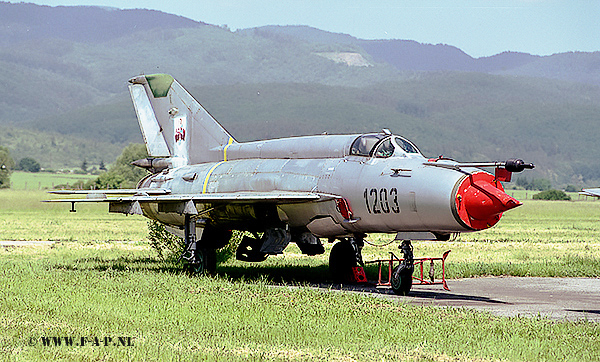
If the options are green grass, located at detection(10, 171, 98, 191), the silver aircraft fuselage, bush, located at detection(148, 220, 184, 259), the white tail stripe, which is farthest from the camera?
green grass, located at detection(10, 171, 98, 191)

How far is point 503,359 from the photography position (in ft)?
30.8

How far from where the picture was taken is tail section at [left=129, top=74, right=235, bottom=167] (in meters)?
21.2

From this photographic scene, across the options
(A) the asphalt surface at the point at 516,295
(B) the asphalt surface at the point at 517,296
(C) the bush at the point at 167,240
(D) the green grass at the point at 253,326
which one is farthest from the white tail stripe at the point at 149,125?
(B) the asphalt surface at the point at 517,296

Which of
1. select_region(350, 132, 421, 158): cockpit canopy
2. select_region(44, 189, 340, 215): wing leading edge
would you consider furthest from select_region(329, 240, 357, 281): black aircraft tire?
select_region(350, 132, 421, 158): cockpit canopy

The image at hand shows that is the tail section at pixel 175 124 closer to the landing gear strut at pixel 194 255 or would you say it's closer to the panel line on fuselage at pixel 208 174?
the panel line on fuselage at pixel 208 174

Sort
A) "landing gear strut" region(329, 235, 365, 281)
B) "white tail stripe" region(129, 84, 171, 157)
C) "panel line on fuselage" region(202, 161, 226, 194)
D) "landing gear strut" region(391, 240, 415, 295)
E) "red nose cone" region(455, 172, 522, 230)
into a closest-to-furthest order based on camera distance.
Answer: "red nose cone" region(455, 172, 522, 230), "landing gear strut" region(391, 240, 415, 295), "landing gear strut" region(329, 235, 365, 281), "panel line on fuselage" region(202, 161, 226, 194), "white tail stripe" region(129, 84, 171, 157)

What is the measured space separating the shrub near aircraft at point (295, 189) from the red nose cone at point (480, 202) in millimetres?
18

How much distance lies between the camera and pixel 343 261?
755 inches

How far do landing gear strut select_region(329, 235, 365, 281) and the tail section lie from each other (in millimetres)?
4030

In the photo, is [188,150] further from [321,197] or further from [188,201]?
[321,197]

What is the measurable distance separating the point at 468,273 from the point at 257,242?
583 centimetres

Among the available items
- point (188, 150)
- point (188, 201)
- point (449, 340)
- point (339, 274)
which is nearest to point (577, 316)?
point (449, 340)

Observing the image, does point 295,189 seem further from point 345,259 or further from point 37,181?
point 37,181

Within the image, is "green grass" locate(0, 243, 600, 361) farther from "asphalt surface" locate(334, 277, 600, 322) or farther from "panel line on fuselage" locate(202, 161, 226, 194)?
"panel line on fuselage" locate(202, 161, 226, 194)
